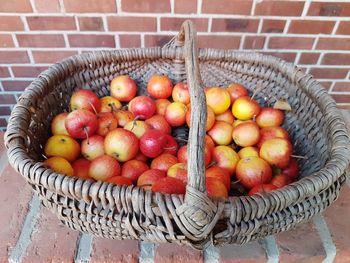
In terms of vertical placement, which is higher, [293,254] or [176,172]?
[176,172]

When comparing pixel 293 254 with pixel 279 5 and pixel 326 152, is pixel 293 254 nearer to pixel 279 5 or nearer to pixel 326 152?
pixel 326 152

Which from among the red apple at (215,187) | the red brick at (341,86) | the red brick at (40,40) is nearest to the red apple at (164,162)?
the red apple at (215,187)

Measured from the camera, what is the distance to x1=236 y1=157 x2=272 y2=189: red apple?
659 millimetres

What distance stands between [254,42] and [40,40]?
2.48 feet

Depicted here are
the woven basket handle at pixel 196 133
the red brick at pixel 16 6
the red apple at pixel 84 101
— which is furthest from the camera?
the red brick at pixel 16 6

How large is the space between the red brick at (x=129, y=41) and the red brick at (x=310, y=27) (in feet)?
1.76

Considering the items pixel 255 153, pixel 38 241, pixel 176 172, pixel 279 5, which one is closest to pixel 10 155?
pixel 38 241

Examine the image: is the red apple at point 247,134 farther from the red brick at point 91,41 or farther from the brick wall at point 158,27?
the red brick at point 91,41

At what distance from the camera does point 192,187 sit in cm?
41

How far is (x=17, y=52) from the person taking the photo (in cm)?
107

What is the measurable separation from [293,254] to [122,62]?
2.10 feet

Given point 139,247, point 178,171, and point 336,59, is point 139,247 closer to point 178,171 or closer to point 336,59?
point 178,171

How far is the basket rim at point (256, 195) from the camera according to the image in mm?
480

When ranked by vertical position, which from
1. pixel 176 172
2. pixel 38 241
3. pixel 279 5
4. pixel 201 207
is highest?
pixel 279 5
